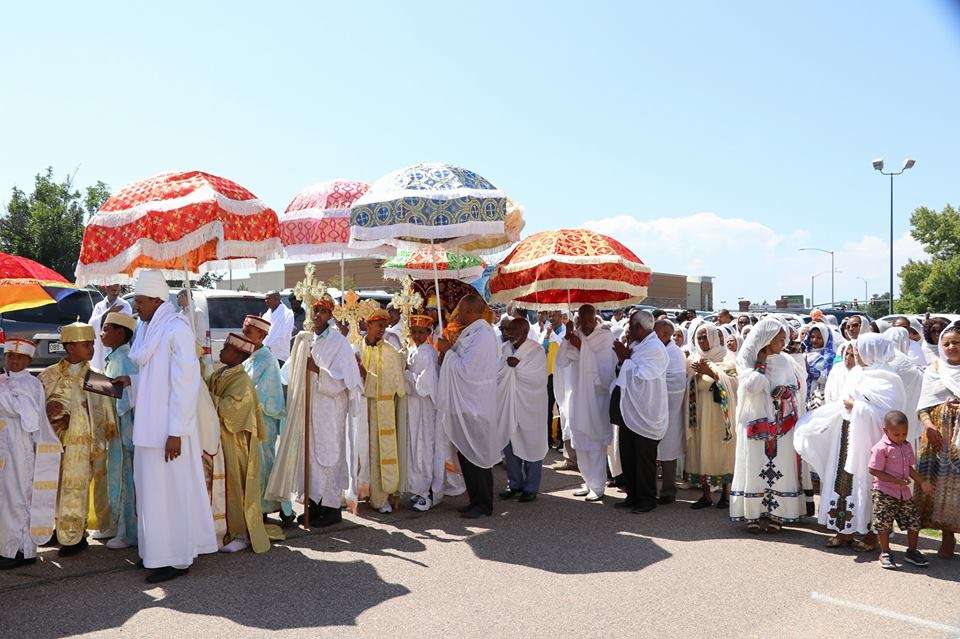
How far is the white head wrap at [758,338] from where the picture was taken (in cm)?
664

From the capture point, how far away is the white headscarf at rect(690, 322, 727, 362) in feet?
26.7

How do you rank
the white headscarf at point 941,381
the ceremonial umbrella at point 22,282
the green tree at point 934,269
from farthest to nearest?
the green tree at point 934,269 < the ceremonial umbrella at point 22,282 < the white headscarf at point 941,381

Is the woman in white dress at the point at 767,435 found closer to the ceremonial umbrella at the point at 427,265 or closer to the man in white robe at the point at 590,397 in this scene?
the man in white robe at the point at 590,397

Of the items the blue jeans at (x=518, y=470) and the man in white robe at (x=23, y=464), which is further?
the blue jeans at (x=518, y=470)

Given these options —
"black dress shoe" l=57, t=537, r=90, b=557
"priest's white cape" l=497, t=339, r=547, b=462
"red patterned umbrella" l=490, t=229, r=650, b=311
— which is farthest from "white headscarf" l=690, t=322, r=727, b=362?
"black dress shoe" l=57, t=537, r=90, b=557

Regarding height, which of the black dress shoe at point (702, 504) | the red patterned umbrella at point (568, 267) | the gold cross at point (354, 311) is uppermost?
the red patterned umbrella at point (568, 267)

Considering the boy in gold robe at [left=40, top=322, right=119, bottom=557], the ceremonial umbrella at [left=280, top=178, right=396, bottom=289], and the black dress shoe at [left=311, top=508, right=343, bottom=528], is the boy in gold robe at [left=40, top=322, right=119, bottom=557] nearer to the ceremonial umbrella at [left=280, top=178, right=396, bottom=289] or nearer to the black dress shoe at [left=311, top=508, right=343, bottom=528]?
the black dress shoe at [left=311, top=508, right=343, bottom=528]

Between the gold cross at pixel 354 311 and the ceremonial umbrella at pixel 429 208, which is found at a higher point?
the ceremonial umbrella at pixel 429 208

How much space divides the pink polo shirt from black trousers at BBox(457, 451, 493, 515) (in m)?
3.18

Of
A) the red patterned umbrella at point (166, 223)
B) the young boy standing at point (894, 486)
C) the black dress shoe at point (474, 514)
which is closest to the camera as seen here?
the young boy standing at point (894, 486)

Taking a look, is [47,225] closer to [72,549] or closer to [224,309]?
[224,309]

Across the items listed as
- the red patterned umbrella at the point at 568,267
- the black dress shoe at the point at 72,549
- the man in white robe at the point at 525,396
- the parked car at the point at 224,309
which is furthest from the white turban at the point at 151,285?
the parked car at the point at 224,309

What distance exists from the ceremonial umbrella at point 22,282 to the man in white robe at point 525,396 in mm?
3912

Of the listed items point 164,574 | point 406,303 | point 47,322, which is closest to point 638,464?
point 406,303
